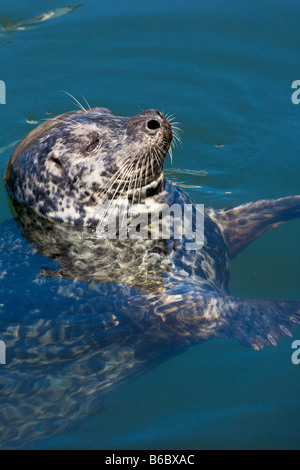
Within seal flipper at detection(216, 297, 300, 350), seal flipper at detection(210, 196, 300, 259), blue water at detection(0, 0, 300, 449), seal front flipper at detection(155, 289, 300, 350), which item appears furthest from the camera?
seal flipper at detection(210, 196, 300, 259)

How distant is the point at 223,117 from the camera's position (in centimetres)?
814

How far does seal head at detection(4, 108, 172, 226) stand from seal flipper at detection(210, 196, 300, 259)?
4.09 ft

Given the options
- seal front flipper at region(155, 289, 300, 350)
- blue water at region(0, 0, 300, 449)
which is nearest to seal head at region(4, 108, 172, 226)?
seal front flipper at region(155, 289, 300, 350)

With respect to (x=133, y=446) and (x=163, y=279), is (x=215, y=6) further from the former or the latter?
(x=133, y=446)

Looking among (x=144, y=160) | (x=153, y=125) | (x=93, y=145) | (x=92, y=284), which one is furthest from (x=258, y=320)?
(x=93, y=145)

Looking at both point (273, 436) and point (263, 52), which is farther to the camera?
point (263, 52)

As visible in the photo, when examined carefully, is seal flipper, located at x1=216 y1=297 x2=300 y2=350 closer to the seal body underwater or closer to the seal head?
the seal body underwater

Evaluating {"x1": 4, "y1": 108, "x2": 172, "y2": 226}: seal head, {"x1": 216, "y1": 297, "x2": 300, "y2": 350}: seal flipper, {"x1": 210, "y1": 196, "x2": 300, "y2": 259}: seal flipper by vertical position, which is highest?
{"x1": 4, "y1": 108, "x2": 172, "y2": 226}: seal head

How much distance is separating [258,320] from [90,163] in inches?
81.0

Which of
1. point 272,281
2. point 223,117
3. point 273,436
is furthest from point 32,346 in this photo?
point 223,117

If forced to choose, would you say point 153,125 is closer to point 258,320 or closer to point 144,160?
point 144,160

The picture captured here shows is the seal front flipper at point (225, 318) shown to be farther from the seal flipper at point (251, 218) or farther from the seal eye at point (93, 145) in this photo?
the seal eye at point (93, 145)

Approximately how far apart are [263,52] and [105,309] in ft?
18.3

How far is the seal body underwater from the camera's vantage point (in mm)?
4977
